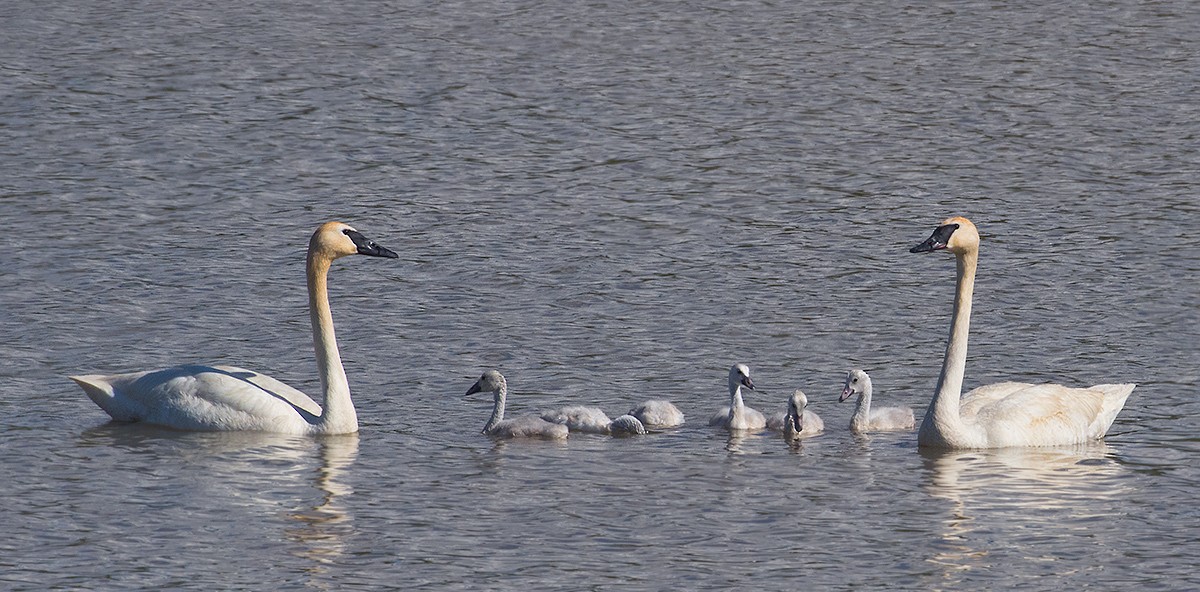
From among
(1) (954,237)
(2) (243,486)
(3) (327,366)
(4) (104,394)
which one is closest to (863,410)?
(1) (954,237)

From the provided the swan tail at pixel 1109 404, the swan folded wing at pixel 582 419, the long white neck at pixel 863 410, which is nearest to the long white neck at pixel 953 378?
the long white neck at pixel 863 410

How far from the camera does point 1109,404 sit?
46.2 ft

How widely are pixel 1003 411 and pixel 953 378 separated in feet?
1.32

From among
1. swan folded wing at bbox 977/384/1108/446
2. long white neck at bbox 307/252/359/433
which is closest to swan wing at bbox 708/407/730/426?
swan folded wing at bbox 977/384/1108/446

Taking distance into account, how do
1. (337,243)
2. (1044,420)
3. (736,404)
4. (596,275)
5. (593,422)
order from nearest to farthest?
(593,422) < (1044,420) < (736,404) < (337,243) < (596,275)

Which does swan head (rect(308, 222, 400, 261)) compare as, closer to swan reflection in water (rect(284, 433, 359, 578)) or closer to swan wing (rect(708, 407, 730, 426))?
swan reflection in water (rect(284, 433, 359, 578))

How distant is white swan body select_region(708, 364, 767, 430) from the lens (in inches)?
559

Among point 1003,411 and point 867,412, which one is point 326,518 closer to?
point 867,412

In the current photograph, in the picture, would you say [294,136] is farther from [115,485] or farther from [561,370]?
[115,485]

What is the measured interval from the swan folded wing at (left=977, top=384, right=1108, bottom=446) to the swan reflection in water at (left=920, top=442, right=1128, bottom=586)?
0.08m

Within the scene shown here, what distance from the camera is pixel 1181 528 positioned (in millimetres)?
11469

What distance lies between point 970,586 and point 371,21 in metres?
20.1

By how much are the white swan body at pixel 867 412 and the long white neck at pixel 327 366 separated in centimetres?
345

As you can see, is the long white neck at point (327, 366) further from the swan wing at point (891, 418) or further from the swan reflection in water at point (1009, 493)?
the swan reflection in water at point (1009, 493)
